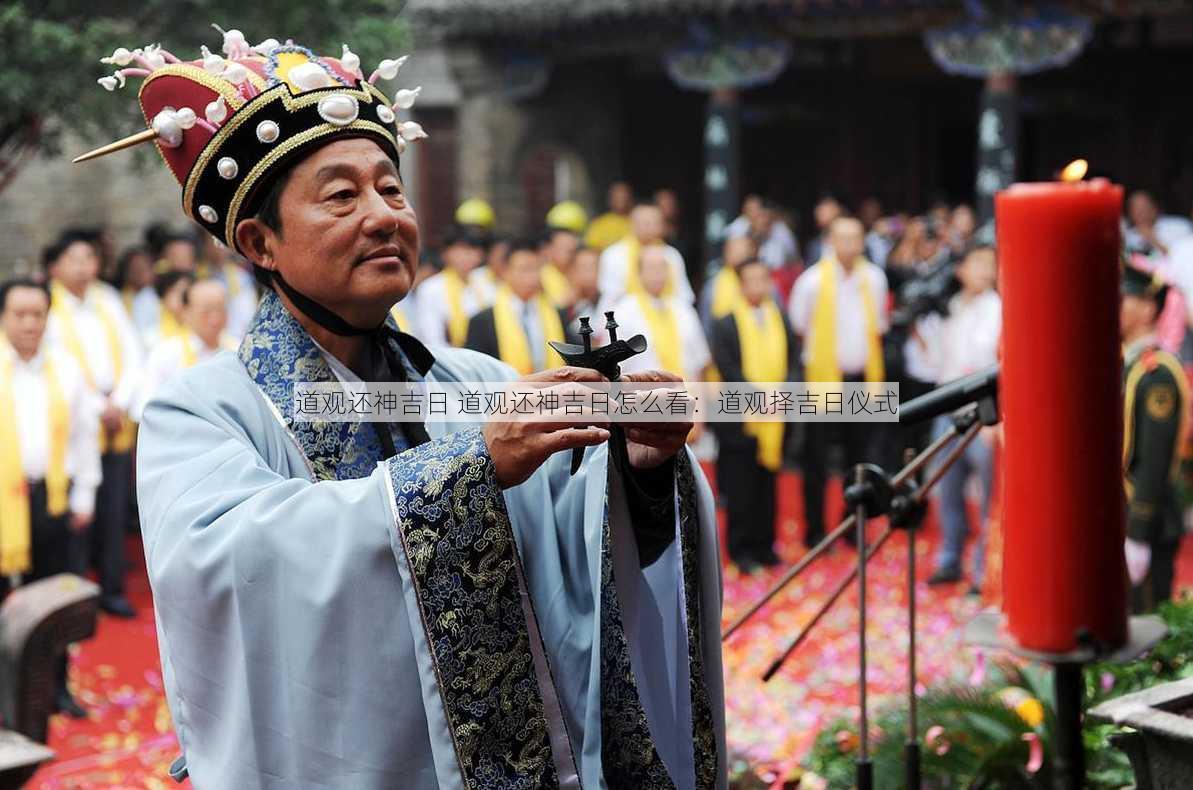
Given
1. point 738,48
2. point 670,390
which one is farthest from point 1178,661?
point 738,48

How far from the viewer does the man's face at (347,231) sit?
238 centimetres

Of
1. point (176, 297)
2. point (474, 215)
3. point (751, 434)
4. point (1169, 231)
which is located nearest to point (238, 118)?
point (176, 297)

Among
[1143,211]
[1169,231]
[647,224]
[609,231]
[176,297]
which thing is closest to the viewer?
[176,297]

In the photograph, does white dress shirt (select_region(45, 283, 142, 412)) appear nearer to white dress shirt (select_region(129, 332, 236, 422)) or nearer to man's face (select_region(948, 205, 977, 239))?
white dress shirt (select_region(129, 332, 236, 422))

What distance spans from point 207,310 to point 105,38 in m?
2.40

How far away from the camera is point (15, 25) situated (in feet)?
28.4

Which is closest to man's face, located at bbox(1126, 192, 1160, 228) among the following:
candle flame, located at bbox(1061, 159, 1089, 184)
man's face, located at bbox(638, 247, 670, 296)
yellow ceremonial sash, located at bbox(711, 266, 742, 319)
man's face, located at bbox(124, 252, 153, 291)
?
yellow ceremonial sash, located at bbox(711, 266, 742, 319)

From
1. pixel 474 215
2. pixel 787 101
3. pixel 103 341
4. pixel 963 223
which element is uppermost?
pixel 787 101

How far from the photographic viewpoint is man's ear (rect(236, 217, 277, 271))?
97.7 inches

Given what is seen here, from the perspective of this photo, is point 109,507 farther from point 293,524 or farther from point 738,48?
point 738,48

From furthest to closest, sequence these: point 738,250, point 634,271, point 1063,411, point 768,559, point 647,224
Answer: point 634,271 → point 647,224 → point 738,250 → point 768,559 → point 1063,411

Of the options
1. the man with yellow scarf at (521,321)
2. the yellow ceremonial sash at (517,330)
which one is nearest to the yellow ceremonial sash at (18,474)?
the man with yellow scarf at (521,321)

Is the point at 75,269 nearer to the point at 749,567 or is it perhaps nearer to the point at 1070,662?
the point at 749,567

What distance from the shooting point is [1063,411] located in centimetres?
127
